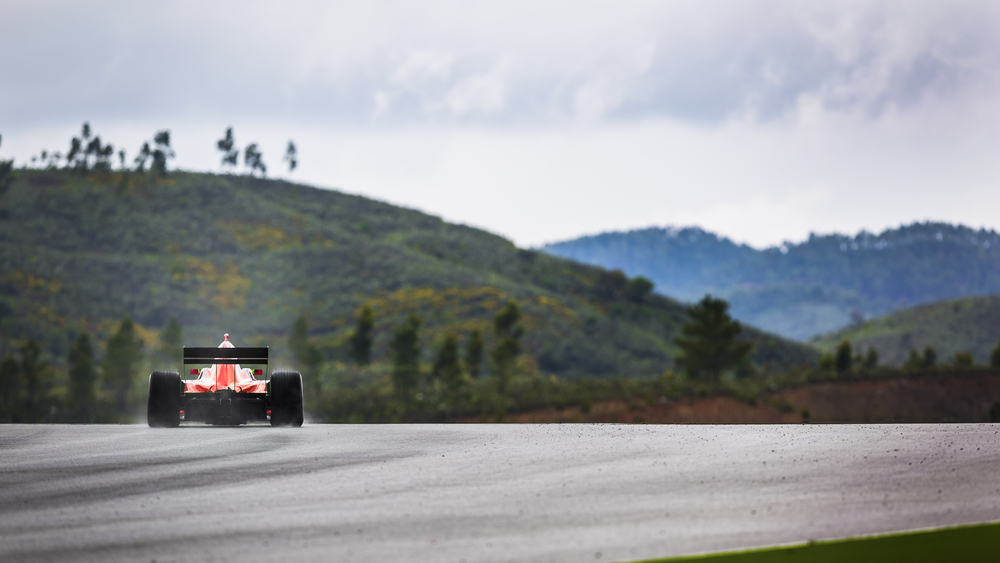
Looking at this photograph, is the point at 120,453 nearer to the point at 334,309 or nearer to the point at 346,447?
the point at 346,447

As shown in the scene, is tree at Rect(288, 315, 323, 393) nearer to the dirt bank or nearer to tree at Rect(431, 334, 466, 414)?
tree at Rect(431, 334, 466, 414)

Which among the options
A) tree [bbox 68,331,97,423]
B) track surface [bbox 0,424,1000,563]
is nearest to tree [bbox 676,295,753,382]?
tree [bbox 68,331,97,423]

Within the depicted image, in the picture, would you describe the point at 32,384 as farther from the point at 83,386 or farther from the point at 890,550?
the point at 890,550

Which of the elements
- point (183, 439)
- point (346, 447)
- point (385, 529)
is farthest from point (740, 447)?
point (183, 439)

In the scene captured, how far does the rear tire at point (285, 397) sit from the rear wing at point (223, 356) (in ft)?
1.79

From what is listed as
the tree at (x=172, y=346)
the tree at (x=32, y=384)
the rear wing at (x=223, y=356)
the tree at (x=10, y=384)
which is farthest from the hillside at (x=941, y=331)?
the rear wing at (x=223, y=356)

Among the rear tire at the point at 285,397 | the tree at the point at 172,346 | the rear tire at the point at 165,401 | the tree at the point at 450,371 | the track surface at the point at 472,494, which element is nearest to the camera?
the track surface at the point at 472,494

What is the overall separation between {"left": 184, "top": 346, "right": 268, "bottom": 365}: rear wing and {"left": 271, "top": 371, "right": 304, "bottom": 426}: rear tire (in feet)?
1.79

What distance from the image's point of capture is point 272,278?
94.7 m

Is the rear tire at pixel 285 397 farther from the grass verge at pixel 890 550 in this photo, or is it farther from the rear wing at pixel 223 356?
the grass verge at pixel 890 550

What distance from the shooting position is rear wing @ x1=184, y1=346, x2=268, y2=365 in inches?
774

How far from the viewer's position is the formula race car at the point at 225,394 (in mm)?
19406

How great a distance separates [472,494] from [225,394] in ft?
31.6

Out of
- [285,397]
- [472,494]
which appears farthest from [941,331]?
[472,494]
